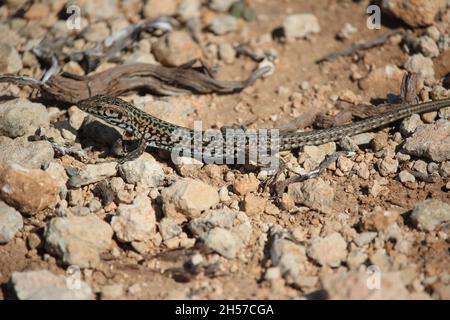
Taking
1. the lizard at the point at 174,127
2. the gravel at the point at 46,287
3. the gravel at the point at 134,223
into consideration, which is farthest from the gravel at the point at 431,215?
the gravel at the point at 46,287

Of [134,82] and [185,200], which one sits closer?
[185,200]

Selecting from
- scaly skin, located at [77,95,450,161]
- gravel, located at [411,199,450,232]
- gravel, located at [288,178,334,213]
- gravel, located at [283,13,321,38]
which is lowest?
gravel, located at [411,199,450,232]

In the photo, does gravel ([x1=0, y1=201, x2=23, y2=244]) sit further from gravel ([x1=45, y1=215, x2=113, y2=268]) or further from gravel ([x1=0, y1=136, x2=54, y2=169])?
gravel ([x1=0, y1=136, x2=54, y2=169])

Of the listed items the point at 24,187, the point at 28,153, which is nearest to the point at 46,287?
the point at 24,187

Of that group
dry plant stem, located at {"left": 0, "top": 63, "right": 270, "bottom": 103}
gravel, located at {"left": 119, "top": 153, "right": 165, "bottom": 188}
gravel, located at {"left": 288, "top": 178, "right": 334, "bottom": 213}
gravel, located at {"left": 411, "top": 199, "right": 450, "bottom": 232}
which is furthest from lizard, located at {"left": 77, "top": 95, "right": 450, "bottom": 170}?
gravel, located at {"left": 411, "top": 199, "right": 450, "bottom": 232}

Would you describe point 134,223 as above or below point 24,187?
below

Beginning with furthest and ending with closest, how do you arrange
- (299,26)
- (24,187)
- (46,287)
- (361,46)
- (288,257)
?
(299,26), (361,46), (24,187), (288,257), (46,287)

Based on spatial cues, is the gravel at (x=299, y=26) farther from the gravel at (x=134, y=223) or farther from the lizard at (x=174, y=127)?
the gravel at (x=134, y=223)

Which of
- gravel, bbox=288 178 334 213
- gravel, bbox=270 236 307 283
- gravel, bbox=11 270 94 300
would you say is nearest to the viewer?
gravel, bbox=11 270 94 300

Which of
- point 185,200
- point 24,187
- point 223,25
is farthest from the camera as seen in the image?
point 223,25

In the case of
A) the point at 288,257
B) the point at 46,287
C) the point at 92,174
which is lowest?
the point at 46,287

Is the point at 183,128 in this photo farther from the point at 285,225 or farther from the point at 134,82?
the point at 285,225
